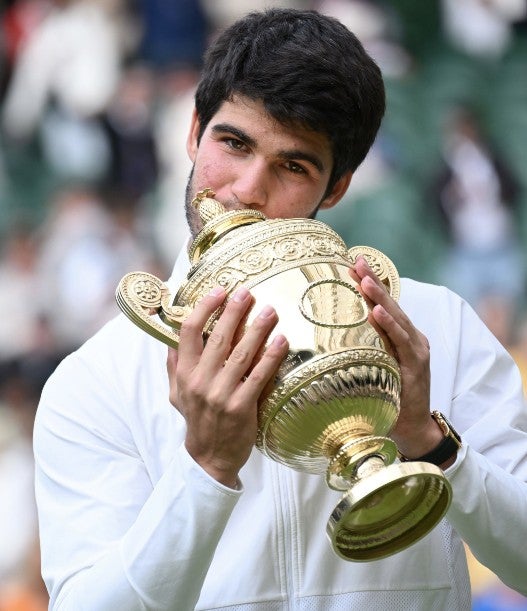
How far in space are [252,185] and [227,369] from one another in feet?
1.84

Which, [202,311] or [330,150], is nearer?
[202,311]

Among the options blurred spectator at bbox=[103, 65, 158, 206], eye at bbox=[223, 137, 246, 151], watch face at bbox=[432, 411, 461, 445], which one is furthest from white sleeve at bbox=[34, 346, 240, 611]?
blurred spectator at bbox=[103, 65, 158, 206]

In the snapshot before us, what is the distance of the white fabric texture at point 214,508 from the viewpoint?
198cm

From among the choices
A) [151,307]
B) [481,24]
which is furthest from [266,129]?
[481,24]

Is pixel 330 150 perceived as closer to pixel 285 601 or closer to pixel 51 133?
pixel 285 601

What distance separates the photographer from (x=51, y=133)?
8.28m

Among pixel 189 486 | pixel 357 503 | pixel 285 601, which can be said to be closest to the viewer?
pixel 357 503

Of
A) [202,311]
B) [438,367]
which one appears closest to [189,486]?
[202,311]

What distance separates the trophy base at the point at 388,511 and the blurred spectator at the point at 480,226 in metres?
5.55

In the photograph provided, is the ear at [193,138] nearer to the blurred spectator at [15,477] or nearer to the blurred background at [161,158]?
the blurred spectator at [15,477]

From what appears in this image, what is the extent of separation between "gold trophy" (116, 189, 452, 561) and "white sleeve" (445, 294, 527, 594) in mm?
216

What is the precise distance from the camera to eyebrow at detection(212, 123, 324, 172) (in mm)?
2367

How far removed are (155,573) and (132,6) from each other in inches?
269

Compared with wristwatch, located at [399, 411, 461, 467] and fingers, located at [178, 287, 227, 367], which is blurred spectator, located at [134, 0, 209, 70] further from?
fingers, located at [178, 287, 227, 367]
